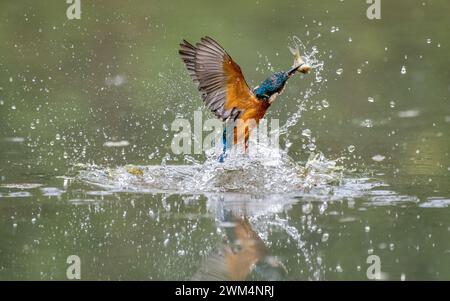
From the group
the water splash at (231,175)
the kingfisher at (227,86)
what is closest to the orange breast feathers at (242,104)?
the kingfisher at (227,86)

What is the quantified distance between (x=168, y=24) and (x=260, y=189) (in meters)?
5.79

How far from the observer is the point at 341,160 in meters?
7.42

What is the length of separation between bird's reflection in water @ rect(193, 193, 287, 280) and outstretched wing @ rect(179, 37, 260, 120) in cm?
135

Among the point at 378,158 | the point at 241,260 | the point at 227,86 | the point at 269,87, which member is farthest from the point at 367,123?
the point at 241,260

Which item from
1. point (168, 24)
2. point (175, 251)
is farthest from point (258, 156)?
point (168, 24)

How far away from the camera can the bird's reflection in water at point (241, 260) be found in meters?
4.88

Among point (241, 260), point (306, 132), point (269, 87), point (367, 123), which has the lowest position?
point (241, 260)

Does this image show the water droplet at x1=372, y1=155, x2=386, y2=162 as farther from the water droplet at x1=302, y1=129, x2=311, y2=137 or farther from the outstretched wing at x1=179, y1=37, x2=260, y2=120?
the outstretched wing at x1=179, y1=37, x2=260, y2=120

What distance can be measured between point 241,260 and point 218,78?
198 centimetres

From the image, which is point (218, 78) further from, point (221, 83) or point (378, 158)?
point (378, 158)

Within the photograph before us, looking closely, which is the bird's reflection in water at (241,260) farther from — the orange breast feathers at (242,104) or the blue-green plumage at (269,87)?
the blue-green plumage at (269,87)

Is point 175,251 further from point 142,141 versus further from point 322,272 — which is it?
point 142,141

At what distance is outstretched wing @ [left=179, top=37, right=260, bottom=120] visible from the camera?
656cm

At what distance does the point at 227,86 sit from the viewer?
683cm
